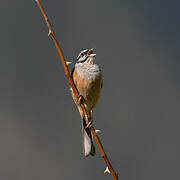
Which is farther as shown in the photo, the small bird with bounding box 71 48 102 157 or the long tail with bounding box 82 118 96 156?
the small bird with bounding box 71 48 102 157

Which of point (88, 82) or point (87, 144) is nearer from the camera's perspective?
point (87, 144)

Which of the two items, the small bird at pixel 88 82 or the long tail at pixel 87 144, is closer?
the long tail at pixel 87 144

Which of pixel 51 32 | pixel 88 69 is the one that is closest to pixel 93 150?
pixel 88 69

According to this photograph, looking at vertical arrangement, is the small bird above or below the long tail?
above

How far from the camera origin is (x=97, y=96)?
1.89 meters

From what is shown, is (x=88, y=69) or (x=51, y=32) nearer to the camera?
(x=51, y=32)

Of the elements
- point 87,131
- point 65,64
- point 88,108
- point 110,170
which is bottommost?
point 87,131

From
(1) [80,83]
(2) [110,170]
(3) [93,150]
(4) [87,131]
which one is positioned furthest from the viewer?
(4) [87,131]

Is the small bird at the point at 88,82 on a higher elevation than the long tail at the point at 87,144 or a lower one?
higher

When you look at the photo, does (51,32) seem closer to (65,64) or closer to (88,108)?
(65,64)

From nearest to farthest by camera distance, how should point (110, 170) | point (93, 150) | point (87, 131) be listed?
point (110, 170) → point (93, 150) → point (87, 131)

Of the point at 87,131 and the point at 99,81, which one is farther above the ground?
the point at 99,81

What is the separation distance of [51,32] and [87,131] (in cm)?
106

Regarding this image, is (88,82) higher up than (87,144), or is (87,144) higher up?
(88,82)
